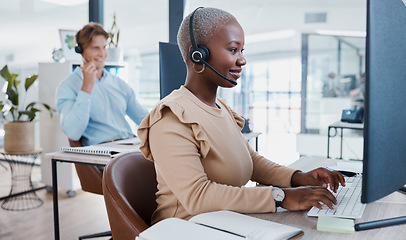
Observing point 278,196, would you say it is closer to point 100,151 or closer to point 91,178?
point 100,151

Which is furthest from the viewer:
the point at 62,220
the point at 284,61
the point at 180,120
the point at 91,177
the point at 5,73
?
the point at 5,73

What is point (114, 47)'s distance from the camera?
3.60 m

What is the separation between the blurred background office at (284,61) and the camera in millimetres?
3457

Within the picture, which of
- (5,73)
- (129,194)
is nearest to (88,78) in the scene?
(5,73)

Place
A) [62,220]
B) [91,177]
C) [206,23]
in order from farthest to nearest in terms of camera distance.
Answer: [62,220], [91,177], [206,23]

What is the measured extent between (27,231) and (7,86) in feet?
4.62

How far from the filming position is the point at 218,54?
109 cm

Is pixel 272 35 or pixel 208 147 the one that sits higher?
pixel 272 35

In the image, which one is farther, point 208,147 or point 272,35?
point 272,35

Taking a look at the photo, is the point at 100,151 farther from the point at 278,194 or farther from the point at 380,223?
the point at 380,223

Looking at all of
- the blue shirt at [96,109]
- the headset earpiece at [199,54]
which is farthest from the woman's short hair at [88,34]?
the headset earpiece at [199,54]

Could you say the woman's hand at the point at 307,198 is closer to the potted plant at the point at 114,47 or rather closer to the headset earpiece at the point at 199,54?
the headset earpiece at the point at 199,54

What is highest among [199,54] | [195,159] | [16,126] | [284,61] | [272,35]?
[272,35]

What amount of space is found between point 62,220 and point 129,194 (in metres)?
2.05
